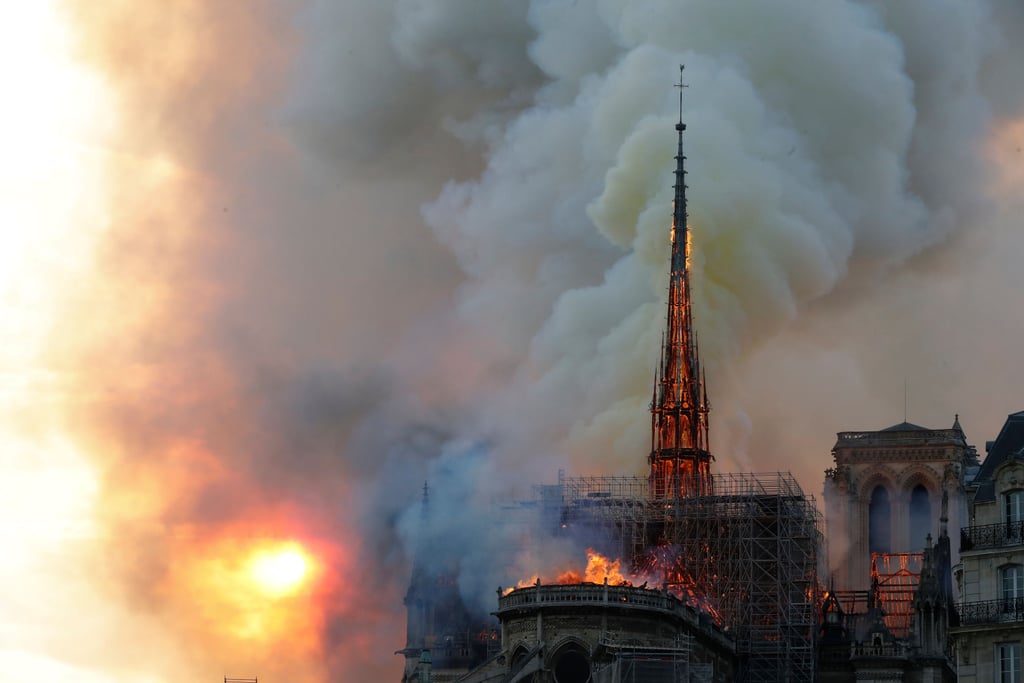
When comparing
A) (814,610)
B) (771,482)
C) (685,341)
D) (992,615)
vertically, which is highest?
(685,341)

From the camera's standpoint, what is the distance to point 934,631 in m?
128

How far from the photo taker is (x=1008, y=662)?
88188 millimetres

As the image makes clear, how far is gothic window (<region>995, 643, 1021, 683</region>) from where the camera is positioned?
288ft

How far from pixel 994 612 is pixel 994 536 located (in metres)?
2.95

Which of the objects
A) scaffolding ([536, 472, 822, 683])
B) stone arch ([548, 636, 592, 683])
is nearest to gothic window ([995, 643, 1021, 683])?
stone arch ([548, 636, 592, 683])

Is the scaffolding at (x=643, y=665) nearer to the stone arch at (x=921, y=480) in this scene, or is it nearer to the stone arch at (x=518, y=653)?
the stone arch at (x=518, y=653)

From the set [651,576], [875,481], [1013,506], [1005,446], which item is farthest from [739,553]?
[1013,506]

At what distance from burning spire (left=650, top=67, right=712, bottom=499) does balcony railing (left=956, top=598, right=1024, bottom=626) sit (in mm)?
46785

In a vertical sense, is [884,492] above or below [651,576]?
above

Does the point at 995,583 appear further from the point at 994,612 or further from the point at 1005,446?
the point at 1005,446

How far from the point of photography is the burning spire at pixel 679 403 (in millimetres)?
141000

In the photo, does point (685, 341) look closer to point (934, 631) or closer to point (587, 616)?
point (934, 631)

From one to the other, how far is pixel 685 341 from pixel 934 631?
91.8ft

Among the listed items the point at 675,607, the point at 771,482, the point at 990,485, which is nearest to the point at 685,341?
the point at 771,482
